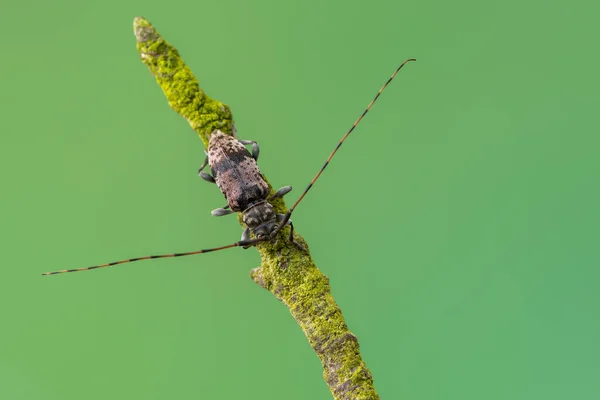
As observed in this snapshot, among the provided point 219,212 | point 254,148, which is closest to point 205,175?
point 219,212

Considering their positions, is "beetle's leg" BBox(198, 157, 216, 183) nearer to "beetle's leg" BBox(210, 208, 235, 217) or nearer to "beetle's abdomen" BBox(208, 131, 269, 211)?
"beetle's abdomen" BBox(208, 131, 269, 211)

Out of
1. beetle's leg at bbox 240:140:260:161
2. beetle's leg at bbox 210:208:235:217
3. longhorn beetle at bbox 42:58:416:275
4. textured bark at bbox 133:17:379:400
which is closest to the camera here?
textured bark at bbox 133:17:379:400

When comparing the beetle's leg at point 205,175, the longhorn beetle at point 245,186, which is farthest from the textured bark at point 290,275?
the beetle's leg at point 205,175

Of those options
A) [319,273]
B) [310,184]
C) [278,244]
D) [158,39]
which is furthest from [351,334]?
[158,39]

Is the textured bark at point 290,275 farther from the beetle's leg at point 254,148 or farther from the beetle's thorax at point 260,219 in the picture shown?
the beetle's leg at point 254,148

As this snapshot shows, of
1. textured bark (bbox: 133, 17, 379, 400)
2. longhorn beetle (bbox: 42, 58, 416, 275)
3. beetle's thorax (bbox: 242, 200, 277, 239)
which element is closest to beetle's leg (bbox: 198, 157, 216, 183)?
longhorn beetle (bbox: 42, 58, 416, 275)

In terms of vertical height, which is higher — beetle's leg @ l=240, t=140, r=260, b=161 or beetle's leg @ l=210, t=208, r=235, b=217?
beetle's leg @ l=240, t=140, r=260, b=161

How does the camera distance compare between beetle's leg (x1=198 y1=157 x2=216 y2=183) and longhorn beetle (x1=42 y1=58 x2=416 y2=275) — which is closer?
longhorn beetle (x1=42 y1=58 x2=416 y2=275)

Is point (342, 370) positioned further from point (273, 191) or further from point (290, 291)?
point (273, 191)
